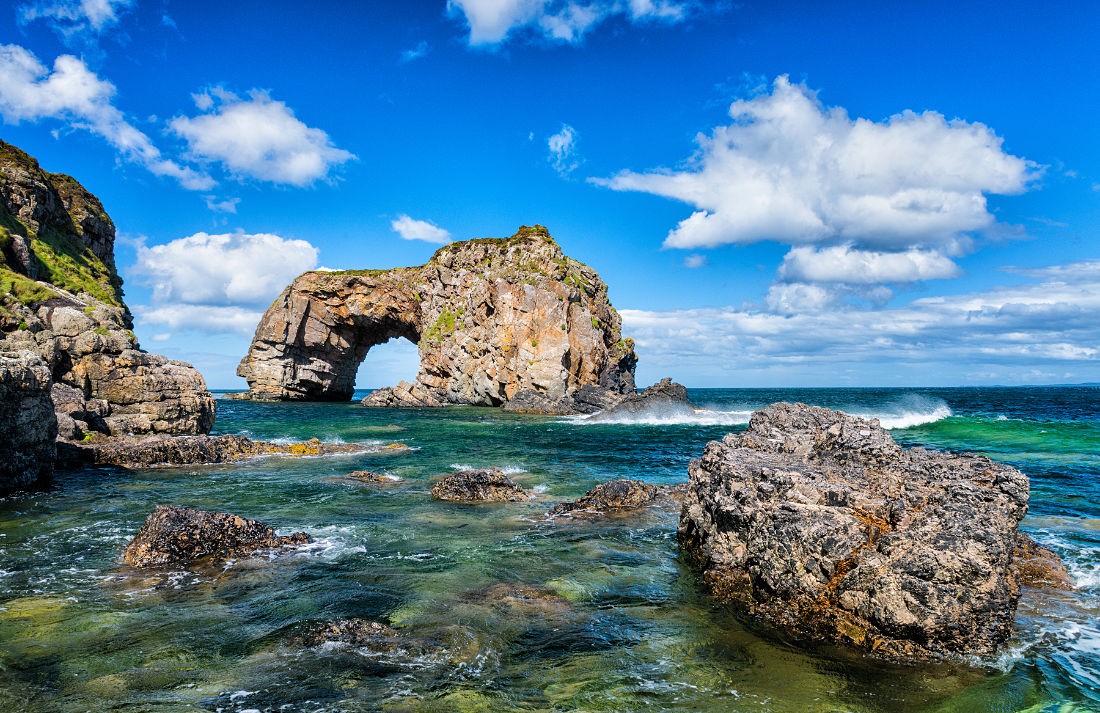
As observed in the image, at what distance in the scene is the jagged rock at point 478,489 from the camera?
52.8 ft

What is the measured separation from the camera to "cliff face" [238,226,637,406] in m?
68.6

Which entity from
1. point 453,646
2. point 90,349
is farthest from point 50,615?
point 90,349

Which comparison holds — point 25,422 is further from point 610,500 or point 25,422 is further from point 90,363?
point 610,500

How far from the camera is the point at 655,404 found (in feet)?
188

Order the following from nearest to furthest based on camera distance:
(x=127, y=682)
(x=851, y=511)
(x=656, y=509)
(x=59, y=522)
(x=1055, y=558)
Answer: (x=127, y=682) < (x=851, y=511) < (x=1055, y=558) < (x=59, y=522) < (x=656, y=509)

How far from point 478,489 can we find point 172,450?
44.9ft

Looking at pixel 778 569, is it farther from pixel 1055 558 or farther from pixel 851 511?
pixel 1055 558

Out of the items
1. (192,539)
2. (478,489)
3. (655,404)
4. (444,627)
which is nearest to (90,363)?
(192,539)

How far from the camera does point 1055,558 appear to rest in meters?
9.90

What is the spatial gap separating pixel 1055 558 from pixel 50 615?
15.6 m

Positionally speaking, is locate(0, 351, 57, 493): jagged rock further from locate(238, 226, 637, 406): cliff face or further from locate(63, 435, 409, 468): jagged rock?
locate(238, 226, 637, 406): cliff face

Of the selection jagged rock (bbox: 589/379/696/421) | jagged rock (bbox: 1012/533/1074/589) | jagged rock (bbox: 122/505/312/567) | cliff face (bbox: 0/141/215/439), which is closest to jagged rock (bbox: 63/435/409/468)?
cliff face (bbox: 0/141/215/439)

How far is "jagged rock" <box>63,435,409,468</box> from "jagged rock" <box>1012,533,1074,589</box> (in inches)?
958

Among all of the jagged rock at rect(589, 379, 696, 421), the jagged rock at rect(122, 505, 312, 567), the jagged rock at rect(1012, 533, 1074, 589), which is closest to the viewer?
the jagged rock at rect(1012, 533, 1074, 589)
